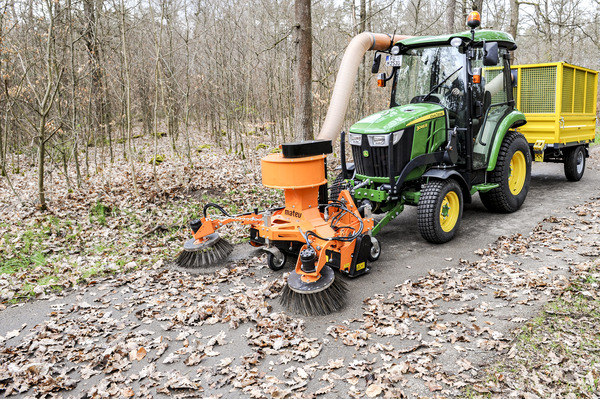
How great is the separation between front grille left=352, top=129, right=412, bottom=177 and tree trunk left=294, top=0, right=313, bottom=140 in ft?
6.88

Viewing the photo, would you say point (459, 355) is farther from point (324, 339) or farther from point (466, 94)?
point (466, 94)

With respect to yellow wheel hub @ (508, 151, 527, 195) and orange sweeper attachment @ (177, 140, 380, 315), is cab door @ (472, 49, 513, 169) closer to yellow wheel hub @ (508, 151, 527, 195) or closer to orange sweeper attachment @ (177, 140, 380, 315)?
yellow wheel hub @ (508, 151, 527, 195)

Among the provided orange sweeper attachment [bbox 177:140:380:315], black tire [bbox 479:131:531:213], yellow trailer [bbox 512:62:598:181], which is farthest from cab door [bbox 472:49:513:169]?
orange sweeper attachment [bbox 177:140:380:315]

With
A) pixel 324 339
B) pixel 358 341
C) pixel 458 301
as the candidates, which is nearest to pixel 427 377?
pixel 358 341

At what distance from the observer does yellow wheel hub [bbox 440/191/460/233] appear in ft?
19.9

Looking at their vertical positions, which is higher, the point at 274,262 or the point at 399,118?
the point at 399,118

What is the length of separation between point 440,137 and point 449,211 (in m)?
1.10

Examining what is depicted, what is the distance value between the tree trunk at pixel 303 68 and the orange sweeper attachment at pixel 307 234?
9.16ft

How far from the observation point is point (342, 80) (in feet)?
23.4

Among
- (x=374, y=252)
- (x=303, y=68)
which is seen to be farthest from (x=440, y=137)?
(x=303, y=68)

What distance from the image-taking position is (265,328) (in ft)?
13.0

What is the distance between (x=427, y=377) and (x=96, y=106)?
1248 centimetres

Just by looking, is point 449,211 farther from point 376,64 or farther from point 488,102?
point 376,64

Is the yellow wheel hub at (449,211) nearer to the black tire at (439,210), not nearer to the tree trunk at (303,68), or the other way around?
the black tire at (439,210)
